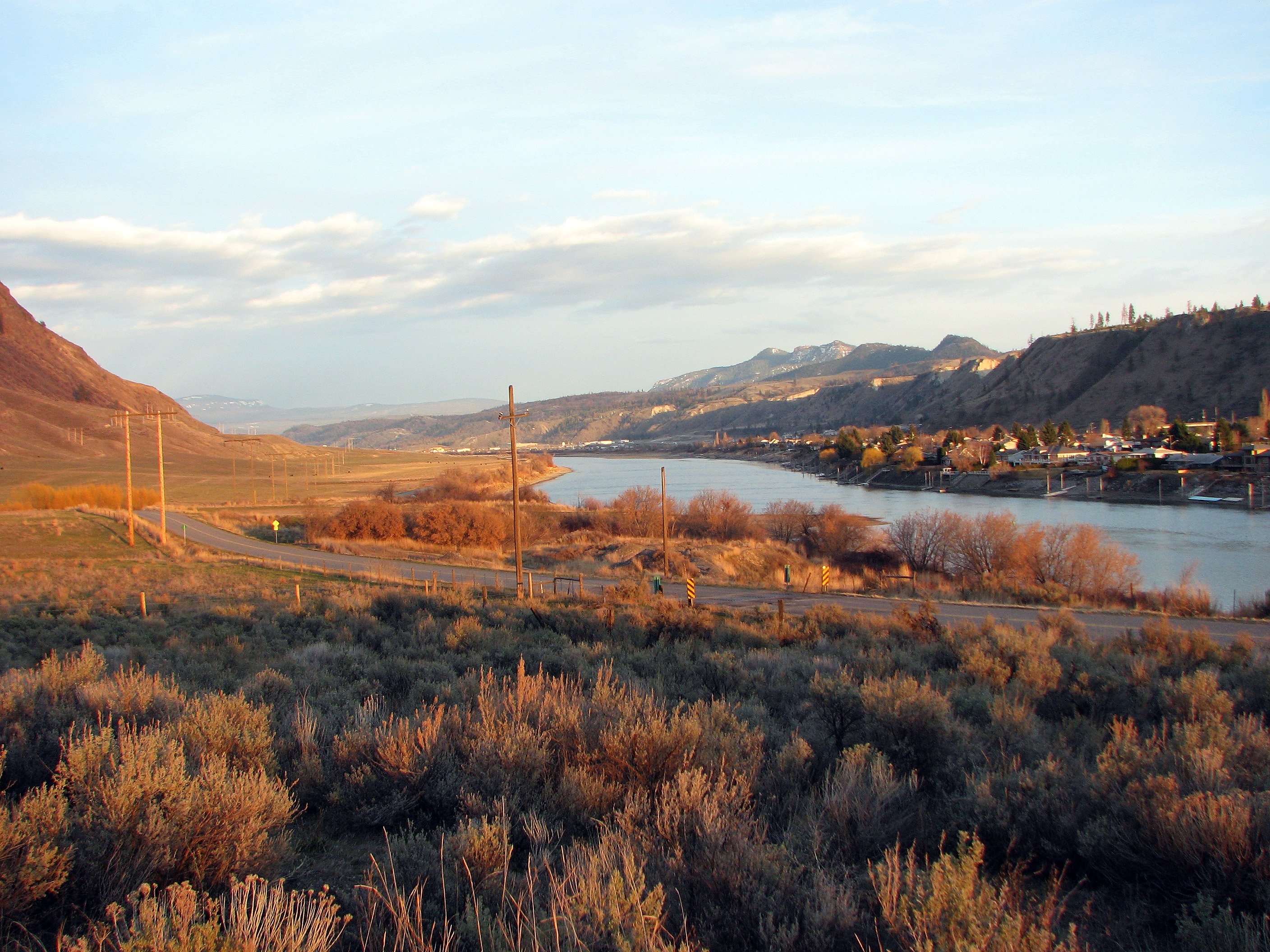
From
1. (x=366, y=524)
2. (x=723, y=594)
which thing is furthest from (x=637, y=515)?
(x=723, y=594)

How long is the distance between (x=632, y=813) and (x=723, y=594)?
20.4 meters

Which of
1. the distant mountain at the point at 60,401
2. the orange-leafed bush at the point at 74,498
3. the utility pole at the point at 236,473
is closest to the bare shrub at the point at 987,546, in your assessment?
A: the utility pole at the point at 236,473

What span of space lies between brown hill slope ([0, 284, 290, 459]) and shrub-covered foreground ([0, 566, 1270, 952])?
99690 mm

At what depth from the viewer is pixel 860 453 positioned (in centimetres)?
10469

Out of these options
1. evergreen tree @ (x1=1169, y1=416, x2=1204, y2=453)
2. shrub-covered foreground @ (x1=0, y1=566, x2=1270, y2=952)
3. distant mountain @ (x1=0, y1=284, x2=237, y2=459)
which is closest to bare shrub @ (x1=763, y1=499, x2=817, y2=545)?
shrub-covered foreground @ (x1=0, y1=566, x2=1270, y2=952)

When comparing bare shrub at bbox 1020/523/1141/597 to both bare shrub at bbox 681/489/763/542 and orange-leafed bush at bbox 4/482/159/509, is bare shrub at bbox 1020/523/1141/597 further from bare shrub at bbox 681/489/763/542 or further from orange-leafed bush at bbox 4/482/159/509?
orange-leafed bush at bbox 4/482/159/509

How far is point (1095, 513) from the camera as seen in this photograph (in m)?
61.7

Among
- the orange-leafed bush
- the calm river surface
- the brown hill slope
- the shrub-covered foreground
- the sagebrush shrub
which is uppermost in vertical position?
the brown hill slope

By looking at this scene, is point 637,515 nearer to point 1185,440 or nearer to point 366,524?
point 366,524

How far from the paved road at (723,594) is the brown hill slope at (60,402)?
2618 inches

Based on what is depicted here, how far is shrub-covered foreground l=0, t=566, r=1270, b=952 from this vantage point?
10.1ft

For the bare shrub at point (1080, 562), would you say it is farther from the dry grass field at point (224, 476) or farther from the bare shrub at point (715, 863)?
the dry grass field at point (224, 476)

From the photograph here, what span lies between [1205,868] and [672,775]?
2664 mm

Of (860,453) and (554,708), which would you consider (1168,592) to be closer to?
(554,708)
